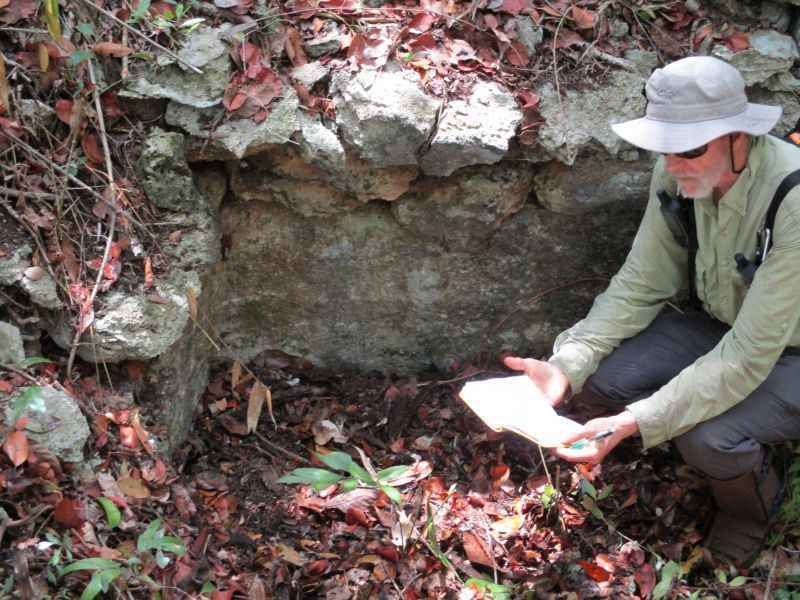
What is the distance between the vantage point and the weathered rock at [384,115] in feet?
10.4

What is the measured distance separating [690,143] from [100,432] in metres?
2.07

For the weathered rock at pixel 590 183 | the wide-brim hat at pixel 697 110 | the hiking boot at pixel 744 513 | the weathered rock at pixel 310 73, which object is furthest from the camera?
the weathered rock at pixel 590 183

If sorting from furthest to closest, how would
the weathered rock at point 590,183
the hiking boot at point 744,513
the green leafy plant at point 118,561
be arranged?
the weathered rock at point 590,183 → the hiking boot at point 744,513 → the green leafy plant at point 118,561

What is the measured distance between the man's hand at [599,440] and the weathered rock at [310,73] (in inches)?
63.9

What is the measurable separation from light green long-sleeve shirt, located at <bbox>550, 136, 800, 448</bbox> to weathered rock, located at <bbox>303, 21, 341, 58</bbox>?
1.31 meters

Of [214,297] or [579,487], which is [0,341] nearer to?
[214,297]

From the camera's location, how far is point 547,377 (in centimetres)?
313

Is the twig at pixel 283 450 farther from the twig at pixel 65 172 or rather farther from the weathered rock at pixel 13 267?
the weathered rock at pixel 13 267

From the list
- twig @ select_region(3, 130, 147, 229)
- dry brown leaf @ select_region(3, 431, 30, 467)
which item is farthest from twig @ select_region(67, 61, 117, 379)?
dry brown leaf @ select_region(3, 431, 30, 467)

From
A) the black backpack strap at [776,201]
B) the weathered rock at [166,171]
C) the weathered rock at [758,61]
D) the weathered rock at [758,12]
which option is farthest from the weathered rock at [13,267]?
the weathered rock at [758,12]

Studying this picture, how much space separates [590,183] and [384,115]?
2.93 ft

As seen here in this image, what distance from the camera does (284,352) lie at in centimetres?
383

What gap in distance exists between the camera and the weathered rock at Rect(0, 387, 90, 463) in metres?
2.67

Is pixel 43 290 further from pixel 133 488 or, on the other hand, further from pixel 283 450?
pixel 283 450
